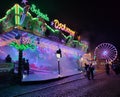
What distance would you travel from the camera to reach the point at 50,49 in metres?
34.2

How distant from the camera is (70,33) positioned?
42.1 metres

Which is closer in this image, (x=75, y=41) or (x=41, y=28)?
(x=41, y=28)

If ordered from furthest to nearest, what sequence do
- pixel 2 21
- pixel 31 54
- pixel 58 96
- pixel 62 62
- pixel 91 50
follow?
pixel 91 50 < pixel 62 62 < pixel 31 54 < pixel 2 21 < pixel 58 96

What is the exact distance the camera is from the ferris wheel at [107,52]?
138ft

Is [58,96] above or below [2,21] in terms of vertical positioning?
below

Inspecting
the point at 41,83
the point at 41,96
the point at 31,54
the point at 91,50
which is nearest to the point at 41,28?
the point at 31,54

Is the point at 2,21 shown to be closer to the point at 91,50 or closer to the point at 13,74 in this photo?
the point at 13,74

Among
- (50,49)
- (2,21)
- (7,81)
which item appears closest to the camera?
(7,81)

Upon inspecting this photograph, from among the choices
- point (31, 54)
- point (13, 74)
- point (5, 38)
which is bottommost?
point (13, 74)

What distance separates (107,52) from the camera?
42.8m

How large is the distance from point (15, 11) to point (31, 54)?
830 cm

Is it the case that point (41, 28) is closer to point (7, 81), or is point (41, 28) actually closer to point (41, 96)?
point (7, 81)

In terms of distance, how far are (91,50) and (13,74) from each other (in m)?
39.8

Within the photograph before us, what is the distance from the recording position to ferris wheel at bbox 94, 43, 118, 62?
138 feet
